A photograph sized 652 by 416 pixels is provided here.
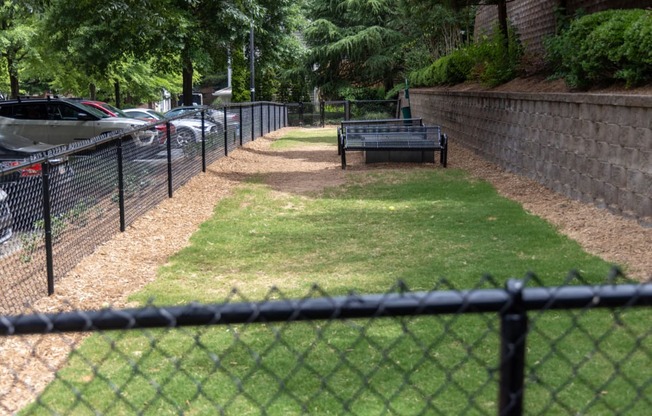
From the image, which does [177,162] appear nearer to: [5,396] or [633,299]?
[5,396]

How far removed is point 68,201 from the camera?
7.79 meters

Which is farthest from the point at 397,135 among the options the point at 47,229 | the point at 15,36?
the point at 15,36

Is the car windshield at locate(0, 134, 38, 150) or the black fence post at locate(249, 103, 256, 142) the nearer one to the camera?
the car windshield at locate(0, 134, 38, 150)

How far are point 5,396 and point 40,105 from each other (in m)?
14.7

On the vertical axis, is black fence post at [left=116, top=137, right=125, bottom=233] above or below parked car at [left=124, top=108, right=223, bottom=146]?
below

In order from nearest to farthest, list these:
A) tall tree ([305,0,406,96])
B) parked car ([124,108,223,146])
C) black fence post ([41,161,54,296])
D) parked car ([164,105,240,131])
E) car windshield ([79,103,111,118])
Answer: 1. black fence post ([41,161,54,296])
2. parked car ([124,108,223,146])
3. parked car ([164,105,240,131])
4. car windshield ([79,103,111,118])
5. tall tree ([305,0,406,96])

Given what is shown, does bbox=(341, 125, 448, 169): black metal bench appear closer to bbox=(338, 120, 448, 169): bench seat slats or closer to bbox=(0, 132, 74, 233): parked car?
bbox=(338, 120, 448, 169): bench seat slats

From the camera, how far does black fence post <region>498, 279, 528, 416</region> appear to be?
209 centimetres

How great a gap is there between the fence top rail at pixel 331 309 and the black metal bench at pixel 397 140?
579 inches

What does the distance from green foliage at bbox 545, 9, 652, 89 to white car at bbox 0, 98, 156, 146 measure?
10.3m

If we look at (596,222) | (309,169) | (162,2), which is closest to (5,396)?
(596,222)

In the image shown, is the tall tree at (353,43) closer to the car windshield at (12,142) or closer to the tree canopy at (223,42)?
the tree canopy at (223,42)

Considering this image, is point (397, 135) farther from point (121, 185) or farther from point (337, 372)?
point (337, 372)

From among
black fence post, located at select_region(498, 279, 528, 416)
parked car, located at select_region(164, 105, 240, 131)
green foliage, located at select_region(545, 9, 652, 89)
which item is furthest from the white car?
black fence post, located at select_region(498, 279, 528, 416)
